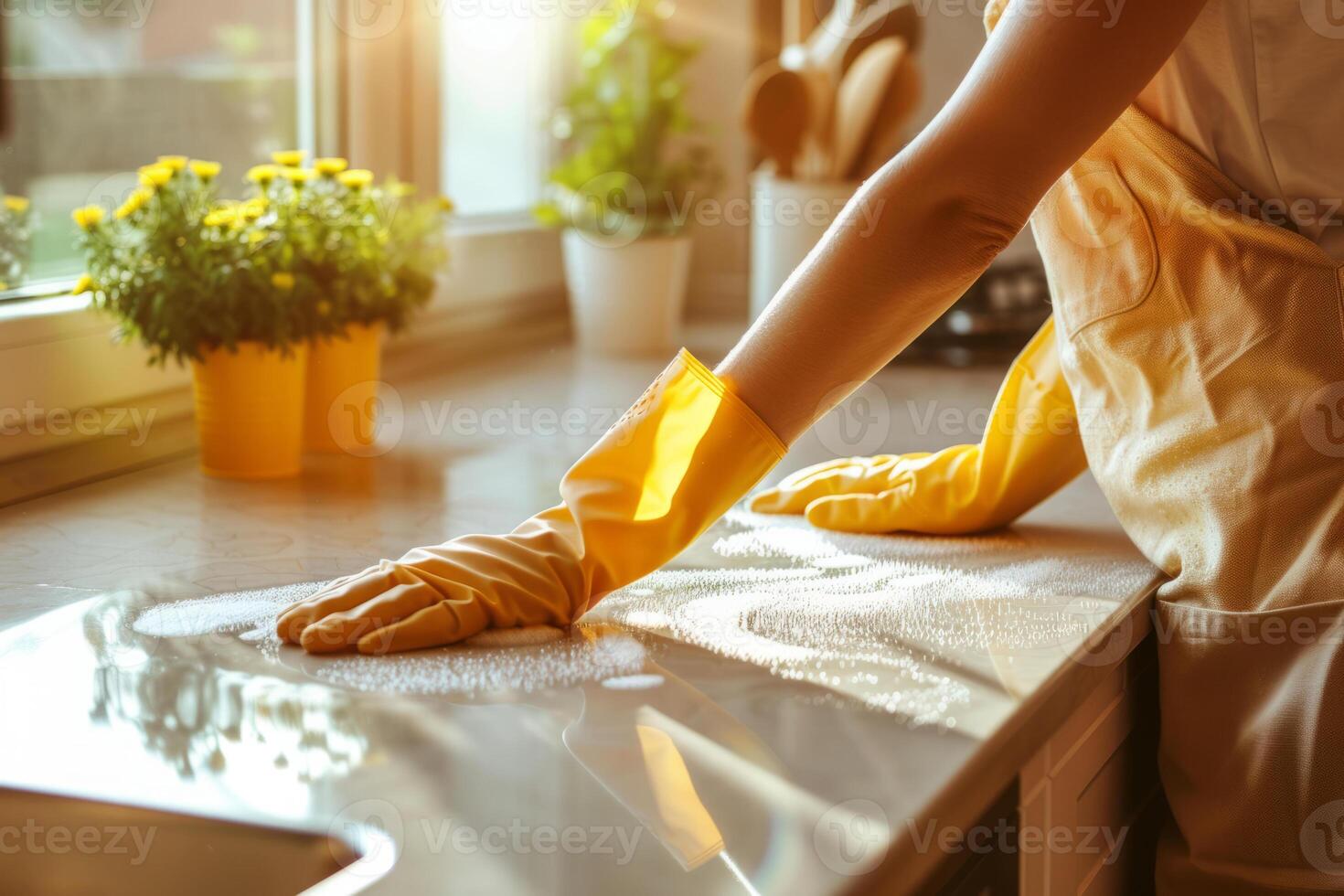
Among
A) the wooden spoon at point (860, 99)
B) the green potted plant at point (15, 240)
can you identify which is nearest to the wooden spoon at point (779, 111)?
the wooden spoon at point (860, 99)

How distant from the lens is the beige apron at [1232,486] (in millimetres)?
750

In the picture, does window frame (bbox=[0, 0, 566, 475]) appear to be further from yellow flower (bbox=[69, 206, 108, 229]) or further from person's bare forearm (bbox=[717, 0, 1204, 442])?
person's bare forearm (bbox=[717, 0, 1204, 442])

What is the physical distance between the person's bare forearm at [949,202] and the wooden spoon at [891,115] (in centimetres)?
104

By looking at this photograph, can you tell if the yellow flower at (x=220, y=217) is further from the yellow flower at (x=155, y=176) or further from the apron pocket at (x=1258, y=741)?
the apron pocket at (x=1258, y=741)

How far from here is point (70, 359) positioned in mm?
1175

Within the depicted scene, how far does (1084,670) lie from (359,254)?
799 mm

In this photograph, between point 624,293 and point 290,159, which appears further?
point 624,293

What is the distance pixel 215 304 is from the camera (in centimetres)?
112

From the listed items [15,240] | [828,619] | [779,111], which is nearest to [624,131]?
[779,111]

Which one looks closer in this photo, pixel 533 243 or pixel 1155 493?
pixel 1155 493

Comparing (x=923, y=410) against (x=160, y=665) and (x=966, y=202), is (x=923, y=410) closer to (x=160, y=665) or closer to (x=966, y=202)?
(x=966, y=202)

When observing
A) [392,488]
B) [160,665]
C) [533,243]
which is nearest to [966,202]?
[160,665]

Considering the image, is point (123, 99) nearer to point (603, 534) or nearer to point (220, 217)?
point (220, 217)

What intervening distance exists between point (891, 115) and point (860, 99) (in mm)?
46
